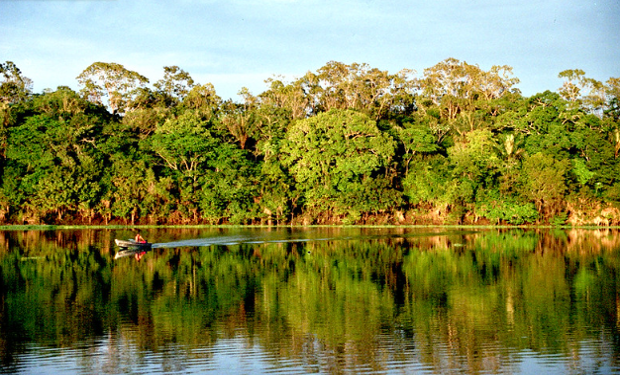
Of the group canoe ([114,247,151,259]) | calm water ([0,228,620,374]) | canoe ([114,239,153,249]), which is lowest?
calm water ([0,228,620,374])

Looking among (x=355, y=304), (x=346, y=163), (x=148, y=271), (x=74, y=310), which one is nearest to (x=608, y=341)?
(x=355, y=304)

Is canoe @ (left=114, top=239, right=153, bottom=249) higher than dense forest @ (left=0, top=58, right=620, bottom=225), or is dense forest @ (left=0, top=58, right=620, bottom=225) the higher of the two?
dense forest @ (left=0, top=58, right=620, bottom=225)

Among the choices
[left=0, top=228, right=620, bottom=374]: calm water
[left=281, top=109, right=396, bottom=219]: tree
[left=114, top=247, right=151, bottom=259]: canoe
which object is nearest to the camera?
[left=0, top=228, right=620, bottom=374]: calm water

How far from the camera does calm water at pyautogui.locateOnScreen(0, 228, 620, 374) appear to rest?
12867 mm

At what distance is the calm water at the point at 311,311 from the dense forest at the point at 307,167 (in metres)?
21.6

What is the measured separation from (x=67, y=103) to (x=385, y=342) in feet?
169

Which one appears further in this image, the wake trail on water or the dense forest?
the dense forest

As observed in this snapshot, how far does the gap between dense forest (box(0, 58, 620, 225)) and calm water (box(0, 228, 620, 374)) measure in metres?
21.6

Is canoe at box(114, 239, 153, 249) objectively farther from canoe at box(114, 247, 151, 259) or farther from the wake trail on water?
the wake trail on water

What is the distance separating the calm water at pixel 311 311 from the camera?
42.2 feet

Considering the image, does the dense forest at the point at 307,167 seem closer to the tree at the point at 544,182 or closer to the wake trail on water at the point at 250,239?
the tree at the point at 544,182

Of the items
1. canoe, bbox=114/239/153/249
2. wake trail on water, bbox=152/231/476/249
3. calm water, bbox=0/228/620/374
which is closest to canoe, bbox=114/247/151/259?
canoe, bbox=114/239/153/249

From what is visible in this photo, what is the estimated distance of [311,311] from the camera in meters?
17.9

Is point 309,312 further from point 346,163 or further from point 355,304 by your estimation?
point 346,163
